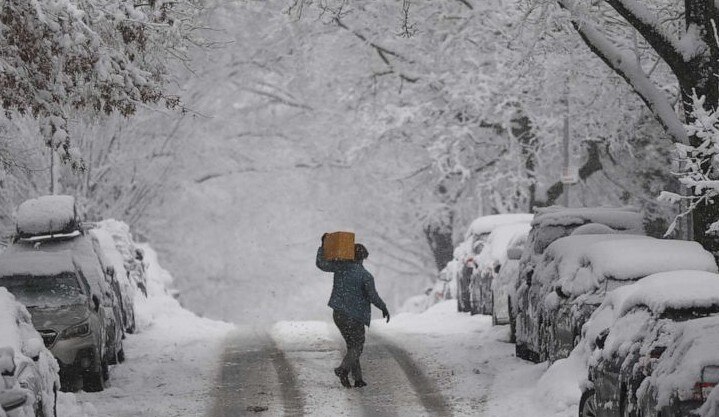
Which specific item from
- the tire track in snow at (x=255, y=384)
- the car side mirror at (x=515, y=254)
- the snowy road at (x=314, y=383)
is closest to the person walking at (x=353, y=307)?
the snowy road at (x=314, y=383)

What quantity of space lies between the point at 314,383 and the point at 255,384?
73 centimetres

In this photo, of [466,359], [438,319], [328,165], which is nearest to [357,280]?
[466,359]

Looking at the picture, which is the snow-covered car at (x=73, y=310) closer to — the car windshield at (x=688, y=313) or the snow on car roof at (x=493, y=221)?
the car windshield at (x=688, y=313)

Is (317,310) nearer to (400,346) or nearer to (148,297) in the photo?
(148,297)

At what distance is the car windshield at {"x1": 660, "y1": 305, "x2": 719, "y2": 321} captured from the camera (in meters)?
8.61

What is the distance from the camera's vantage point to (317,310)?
200 feet

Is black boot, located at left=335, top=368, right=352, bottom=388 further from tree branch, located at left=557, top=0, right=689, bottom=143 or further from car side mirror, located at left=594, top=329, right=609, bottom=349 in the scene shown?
tree branch, located at left=557, top=0, right=689, bottom=143

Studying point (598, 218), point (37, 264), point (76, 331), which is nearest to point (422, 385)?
point (598, 218)

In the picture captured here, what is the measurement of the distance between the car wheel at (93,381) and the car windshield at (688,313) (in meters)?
7.47

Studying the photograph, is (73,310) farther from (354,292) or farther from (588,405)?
(588,405)

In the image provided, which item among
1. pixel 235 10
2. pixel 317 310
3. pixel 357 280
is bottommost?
pixel 317 310

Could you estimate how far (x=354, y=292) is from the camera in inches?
544

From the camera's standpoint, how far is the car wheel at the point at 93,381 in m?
13.7

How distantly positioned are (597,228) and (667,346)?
765cm
